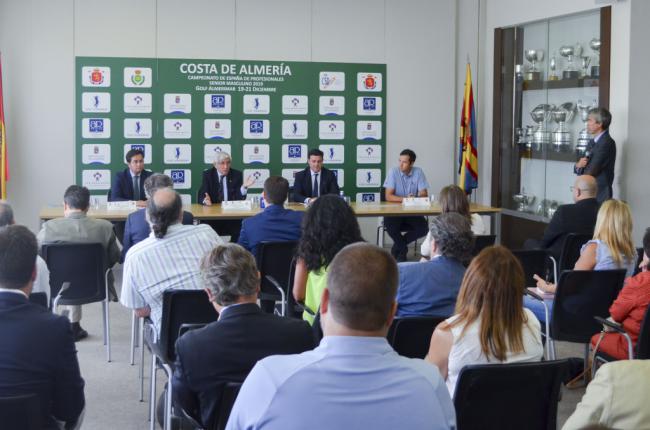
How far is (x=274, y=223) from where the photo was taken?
605cm

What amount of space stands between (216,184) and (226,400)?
21.1ft

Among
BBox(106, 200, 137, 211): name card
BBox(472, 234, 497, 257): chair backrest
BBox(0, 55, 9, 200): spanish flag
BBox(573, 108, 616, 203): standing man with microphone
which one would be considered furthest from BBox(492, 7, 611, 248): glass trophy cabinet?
BBox(0, 55, 9, 200): spanish flag

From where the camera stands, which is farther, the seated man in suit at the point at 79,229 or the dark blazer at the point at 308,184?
the dark blazer at the point at 308,184

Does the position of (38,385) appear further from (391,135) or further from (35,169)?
(391,135)

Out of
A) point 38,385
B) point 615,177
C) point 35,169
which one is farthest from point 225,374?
point 35,169

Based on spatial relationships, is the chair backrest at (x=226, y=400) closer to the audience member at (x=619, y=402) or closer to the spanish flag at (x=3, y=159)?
the audience member at (x=619, y=402)

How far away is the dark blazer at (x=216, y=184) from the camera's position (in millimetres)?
9156

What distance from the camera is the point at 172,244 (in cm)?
450

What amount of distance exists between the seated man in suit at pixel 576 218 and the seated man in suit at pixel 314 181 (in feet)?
10.3

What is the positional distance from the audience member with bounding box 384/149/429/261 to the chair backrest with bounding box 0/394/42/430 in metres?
6.96

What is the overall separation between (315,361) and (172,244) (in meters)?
2.73

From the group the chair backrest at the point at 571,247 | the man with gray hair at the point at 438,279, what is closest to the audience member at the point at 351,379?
the man with gray hair at the point at 438,279

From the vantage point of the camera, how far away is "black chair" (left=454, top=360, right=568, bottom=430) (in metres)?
2.81

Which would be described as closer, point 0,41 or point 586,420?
point 586,420
